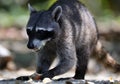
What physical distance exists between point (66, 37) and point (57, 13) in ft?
1.89

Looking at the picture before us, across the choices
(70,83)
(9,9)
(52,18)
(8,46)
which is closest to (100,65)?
(52,18)

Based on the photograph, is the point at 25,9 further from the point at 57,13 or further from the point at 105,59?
the point at 57,13

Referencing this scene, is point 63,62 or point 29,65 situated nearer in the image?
point 63,62

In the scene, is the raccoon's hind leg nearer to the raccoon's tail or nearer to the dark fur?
the dark fur

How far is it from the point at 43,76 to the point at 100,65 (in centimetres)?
356

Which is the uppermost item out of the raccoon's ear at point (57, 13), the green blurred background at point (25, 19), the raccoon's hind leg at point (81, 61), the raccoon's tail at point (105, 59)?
the green blurred background at point (25, 19)

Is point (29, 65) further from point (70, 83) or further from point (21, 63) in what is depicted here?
point (70, 83)

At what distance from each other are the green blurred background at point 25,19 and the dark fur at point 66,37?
792cm

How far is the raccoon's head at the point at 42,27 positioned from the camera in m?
10.6

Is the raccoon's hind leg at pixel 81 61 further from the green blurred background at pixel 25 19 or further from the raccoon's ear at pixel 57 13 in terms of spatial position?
the green blurred background at pixel 25 19

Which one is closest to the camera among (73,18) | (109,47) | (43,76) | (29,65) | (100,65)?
(43,76)

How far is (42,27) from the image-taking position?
1079cm

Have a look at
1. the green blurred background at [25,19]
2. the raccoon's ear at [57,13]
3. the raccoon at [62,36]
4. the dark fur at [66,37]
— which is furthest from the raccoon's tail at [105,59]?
the green blurred background at [25,19]

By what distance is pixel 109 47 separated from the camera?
19.6 m
